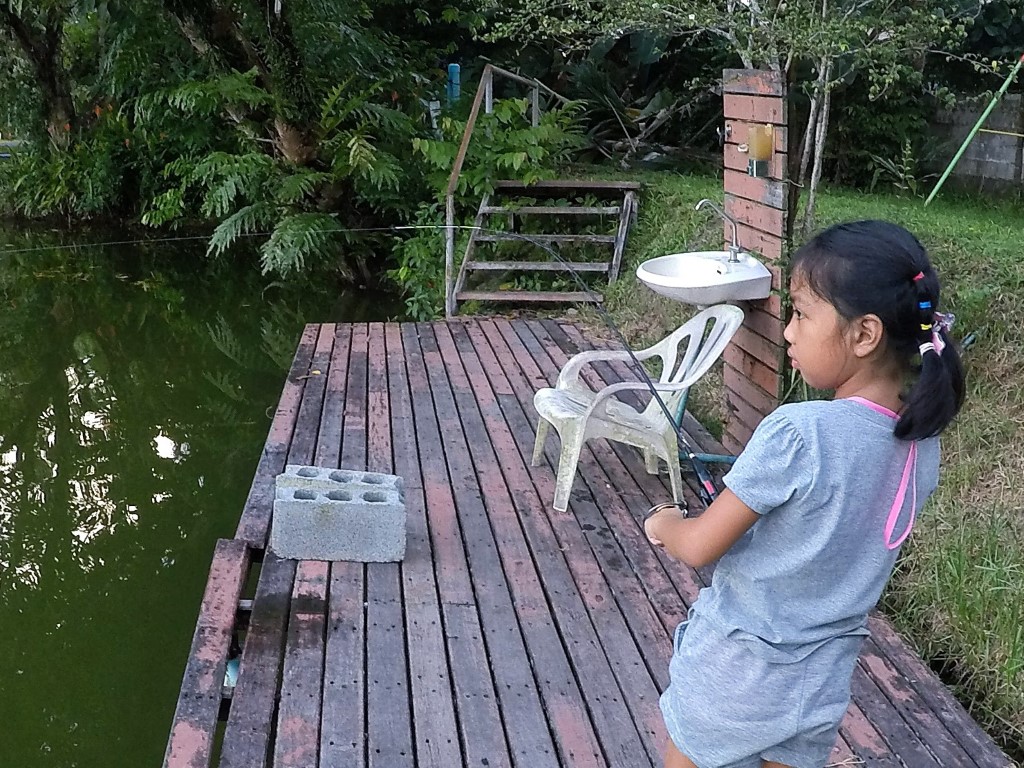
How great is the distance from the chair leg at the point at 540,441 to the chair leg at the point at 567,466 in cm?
32

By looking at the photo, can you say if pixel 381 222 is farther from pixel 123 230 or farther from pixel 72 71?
pixel 72 71

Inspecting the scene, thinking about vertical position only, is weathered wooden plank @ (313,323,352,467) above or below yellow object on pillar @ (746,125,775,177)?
below

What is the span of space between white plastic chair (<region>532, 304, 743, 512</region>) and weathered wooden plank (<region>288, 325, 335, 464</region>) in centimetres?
95

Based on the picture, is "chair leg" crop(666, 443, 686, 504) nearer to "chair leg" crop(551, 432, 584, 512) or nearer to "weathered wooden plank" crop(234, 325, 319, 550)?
"chair leg" crop(551, 432, 584, 512)

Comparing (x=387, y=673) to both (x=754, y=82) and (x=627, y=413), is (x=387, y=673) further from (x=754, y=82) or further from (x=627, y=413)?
(x=754, y=82)

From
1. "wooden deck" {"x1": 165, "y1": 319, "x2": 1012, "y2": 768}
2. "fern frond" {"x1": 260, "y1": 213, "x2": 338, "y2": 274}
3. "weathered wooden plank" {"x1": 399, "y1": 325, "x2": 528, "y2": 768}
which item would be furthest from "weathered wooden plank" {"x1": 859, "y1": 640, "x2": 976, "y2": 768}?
"fern frond" {"x1": 260, "y1": 213, "x2": 338, "y2": 274}

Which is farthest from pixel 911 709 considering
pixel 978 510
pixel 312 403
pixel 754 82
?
pixel 312 403

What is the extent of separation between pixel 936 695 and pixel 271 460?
96.5 inches

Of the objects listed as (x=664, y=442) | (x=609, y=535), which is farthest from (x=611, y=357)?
(x=609, y=535)

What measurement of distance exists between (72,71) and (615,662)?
11.8 m

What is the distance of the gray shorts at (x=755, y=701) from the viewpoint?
1.32 meters

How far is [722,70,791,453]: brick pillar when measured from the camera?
3.63 meters

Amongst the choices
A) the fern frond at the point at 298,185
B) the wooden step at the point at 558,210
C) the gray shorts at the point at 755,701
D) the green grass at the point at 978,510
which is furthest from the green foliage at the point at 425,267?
the gray shorts at the point at 755,701

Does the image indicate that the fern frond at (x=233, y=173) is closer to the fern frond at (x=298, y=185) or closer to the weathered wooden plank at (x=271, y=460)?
the fern frond at (x=298, y=185)
